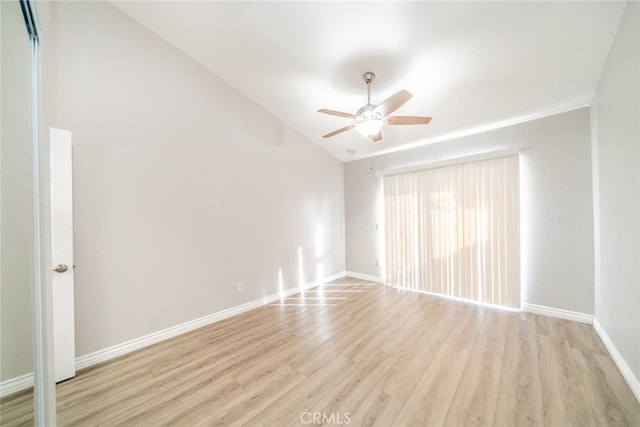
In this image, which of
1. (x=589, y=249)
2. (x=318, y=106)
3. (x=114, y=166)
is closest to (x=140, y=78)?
(x=114, y=166)

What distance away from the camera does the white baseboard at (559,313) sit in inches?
101

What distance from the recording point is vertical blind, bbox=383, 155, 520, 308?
297 centimetres

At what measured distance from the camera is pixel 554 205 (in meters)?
2.73

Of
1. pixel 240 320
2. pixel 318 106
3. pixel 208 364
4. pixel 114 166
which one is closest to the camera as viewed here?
pixel 208 364

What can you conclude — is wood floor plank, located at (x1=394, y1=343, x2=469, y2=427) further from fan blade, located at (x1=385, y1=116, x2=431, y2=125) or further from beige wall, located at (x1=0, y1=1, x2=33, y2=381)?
fan blade, located at (x1=385, y1=116, x2=431, y2=125)

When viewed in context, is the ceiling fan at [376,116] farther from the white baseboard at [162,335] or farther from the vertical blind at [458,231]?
the white baseboard at [162,335]

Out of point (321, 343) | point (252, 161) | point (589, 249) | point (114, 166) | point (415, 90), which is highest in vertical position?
point (415, 90)

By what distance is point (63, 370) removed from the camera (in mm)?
1828

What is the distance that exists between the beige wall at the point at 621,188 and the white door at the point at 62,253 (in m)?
4.19

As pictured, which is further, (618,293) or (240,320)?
(240,320)

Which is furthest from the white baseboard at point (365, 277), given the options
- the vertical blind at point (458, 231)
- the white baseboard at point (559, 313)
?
the white baseboard at point (559, 313)

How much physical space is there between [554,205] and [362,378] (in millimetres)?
2976

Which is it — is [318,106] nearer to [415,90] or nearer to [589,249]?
[415,90]

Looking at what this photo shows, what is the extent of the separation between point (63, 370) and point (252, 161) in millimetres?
2675
